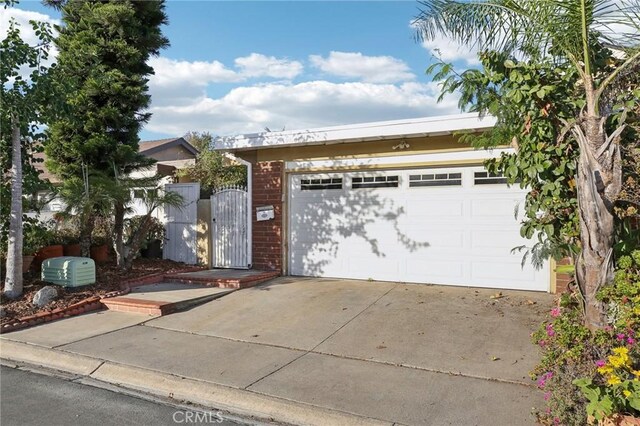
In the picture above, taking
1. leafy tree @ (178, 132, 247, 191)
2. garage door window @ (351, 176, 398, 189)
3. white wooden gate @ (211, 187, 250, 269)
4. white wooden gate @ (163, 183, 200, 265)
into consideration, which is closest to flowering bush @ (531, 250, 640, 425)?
garage door window @ (351, 176, 398, 189)

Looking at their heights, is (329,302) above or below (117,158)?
below

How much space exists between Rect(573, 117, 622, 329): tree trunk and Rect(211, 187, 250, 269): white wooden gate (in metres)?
7.23

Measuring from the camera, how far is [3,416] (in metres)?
4.06

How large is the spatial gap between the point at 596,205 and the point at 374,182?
548cm

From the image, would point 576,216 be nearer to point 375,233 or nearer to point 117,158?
point 375,233

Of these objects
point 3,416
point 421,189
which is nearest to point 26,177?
point 3,416

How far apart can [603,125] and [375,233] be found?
17.7ft

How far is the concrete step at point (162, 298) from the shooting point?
732 cm

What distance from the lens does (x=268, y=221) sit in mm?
10016

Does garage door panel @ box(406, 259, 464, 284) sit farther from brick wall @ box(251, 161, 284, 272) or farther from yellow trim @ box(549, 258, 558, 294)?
brick wall @ box(251, 161, 284, 272)

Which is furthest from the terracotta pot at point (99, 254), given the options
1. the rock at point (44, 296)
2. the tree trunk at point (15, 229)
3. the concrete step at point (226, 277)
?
the rock at point (44, 296)

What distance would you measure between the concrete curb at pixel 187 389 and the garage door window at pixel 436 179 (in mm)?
5487

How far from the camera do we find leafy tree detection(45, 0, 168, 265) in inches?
397

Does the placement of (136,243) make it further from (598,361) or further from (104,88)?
(598,361)
